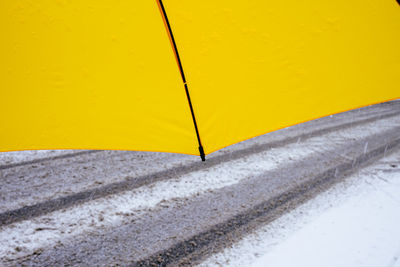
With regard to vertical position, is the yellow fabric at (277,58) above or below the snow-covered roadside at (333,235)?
above

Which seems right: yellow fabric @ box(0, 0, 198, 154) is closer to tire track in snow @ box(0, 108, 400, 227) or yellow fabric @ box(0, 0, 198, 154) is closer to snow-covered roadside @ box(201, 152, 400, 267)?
snow-covered roadside @ box(201, 152, 400, 267)

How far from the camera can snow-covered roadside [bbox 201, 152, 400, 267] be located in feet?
9.00

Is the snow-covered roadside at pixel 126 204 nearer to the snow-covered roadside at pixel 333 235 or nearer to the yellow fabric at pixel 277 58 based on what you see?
the snow-covered roadside at pixel 333 235

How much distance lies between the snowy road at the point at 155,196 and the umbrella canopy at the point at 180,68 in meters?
1.62

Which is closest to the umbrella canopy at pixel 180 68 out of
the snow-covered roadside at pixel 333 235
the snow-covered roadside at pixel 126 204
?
the snow-covered roadside at pixel 333 235

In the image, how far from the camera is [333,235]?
10.2 feet

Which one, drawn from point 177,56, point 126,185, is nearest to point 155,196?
point 126,185

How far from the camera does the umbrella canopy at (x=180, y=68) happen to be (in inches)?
56.6

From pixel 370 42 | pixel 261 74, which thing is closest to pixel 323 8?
pixel 370 42

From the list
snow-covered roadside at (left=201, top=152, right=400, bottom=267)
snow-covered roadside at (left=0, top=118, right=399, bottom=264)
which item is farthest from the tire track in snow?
snow-covered roadside at (left=201, top=152, right=400, bottom=267)

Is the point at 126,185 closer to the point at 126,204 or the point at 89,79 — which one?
→ the point at 126,204

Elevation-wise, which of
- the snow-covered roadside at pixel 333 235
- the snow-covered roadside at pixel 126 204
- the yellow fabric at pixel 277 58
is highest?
the yellow fabric at pixel 277 58

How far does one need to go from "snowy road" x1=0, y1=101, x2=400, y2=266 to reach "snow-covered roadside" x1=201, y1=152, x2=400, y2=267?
157mm

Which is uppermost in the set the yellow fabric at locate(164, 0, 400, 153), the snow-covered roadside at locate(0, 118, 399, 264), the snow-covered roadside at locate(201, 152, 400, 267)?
the yellow fabric at locate(164, 0, 400, 153)
